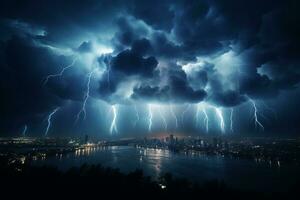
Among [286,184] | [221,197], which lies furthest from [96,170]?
[286,184]

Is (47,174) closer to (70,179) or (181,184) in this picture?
(70,179)

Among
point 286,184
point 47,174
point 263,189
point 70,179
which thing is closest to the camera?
point 70,179

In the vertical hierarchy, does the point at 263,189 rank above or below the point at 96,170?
below

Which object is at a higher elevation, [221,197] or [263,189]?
[221,197]

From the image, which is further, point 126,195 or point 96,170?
point 96,170

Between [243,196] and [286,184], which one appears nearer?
[243,196]

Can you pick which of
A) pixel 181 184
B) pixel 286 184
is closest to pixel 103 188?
pixel 181 184

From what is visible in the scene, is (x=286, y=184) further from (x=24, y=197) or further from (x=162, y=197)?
(x=24, y=197)

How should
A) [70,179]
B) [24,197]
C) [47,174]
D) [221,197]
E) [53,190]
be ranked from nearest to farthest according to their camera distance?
[24,197]
[53,190]
[221,197]
[70,179]
[47,174]

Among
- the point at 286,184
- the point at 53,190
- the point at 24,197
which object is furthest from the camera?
the point at 286,184
